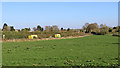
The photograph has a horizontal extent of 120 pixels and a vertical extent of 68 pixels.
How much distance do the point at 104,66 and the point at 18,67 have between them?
337cm

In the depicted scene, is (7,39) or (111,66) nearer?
(111,66)

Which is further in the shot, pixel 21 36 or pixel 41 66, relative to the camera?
pixel 21 36

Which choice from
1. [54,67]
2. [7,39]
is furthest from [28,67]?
[7,39]

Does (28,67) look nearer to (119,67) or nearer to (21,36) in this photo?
(119,67)

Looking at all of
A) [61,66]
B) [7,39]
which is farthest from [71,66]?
[7,39]

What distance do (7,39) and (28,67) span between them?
16.8 m

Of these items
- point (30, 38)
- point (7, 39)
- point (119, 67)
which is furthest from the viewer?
point (30, 38)

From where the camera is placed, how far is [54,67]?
5543 mm

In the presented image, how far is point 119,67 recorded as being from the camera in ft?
18.1

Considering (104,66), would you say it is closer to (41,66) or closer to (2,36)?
(41,66)

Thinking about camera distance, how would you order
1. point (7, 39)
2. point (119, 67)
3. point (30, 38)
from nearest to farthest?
point (119, 67)
point (7, 39)
point (30, 38)

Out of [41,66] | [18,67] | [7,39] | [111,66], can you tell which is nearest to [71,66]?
[41,66]

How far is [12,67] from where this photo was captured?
18.4 feet

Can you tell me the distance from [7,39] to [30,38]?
3524 millimetres
